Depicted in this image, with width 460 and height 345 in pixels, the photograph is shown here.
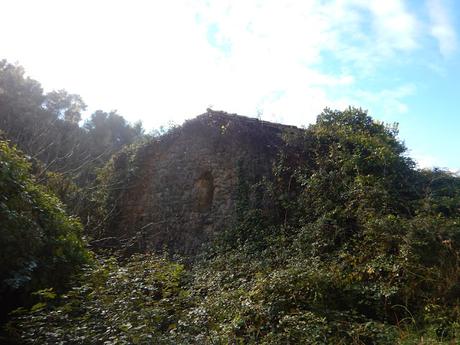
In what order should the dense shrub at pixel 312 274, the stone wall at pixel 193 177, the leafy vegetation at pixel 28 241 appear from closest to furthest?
the dense shrub at pixel 312 274, the leafy vegetation at pixel 28 241, the stone wall at pixel 193 177

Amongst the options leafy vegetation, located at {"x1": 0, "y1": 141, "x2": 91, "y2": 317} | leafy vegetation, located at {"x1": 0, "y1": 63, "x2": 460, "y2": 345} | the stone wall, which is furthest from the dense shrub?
the stone wall

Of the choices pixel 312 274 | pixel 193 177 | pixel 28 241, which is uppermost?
pixel 193 177

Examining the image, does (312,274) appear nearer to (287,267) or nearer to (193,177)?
(287,267)

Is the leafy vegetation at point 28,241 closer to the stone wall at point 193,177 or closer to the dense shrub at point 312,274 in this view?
the dense shrub at point 312,274

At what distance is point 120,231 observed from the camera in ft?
41.1

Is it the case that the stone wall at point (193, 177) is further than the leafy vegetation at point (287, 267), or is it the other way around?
the stone wall at point (193, 177)

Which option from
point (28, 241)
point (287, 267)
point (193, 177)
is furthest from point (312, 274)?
point (193, 177)

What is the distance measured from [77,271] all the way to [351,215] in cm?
492

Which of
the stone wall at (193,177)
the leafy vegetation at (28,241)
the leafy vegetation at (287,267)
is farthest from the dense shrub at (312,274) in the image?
the stone wall at (193,177)

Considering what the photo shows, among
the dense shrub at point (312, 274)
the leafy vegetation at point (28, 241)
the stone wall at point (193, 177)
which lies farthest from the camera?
the stone wall at point (193, 177)

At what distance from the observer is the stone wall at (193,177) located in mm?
10852

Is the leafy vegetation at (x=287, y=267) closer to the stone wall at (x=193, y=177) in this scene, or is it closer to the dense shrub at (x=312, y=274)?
the dense shrub at (x=312, y=274)

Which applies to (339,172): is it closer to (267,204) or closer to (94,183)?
(267,204)

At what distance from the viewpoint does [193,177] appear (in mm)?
11961
